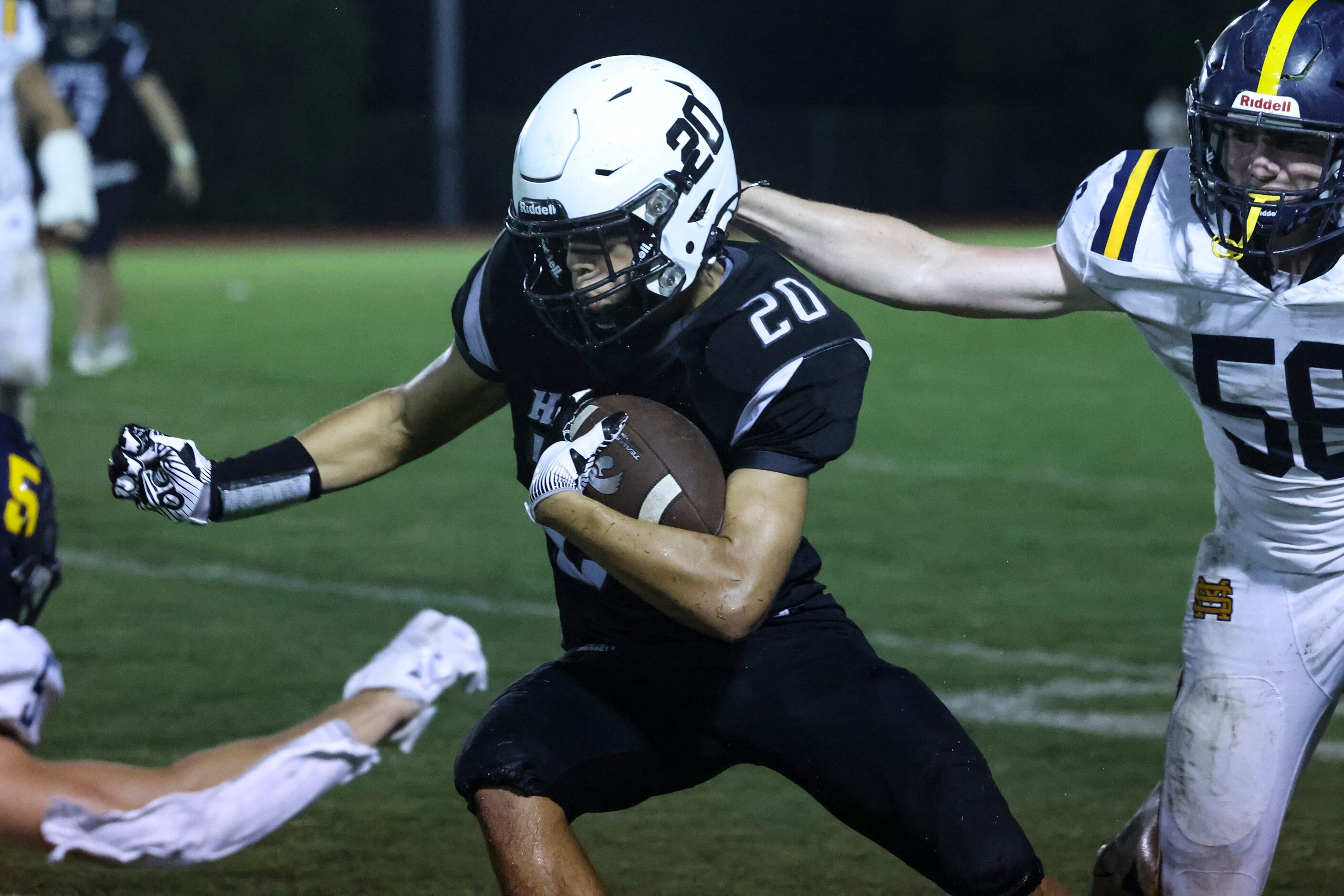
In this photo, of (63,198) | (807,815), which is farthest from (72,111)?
(807,815)

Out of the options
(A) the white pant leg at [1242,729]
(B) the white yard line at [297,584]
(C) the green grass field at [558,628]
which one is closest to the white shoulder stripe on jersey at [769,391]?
(A) the white pant leg at [1242,729]

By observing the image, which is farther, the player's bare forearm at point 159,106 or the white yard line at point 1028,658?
the player's bare forearm at point 159,106

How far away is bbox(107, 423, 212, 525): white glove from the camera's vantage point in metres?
3.01

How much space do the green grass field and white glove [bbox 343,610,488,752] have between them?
520 millimetres

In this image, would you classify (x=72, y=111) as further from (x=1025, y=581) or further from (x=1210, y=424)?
(x=1210, y=424)

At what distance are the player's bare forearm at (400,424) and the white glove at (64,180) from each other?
3.62 metres

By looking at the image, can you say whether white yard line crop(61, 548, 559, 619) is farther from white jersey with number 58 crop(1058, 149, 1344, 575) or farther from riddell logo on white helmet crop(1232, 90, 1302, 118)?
riddell logo on white helmet crop(1232, 90, 1302, 118)

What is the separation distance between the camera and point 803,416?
281cm

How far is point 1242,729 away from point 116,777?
1768mm

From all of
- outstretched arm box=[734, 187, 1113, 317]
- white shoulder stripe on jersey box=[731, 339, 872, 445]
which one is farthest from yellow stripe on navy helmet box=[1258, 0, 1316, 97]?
white shoulder stripe on jersey box=[731, 339, 872, 445]

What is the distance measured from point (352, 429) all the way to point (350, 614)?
7.46ft

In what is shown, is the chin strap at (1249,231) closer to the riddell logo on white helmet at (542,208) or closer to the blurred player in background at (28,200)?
the riddell logo on white helmet at (542,208)

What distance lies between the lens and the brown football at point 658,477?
2.77 m

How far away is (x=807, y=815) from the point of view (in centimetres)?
391
